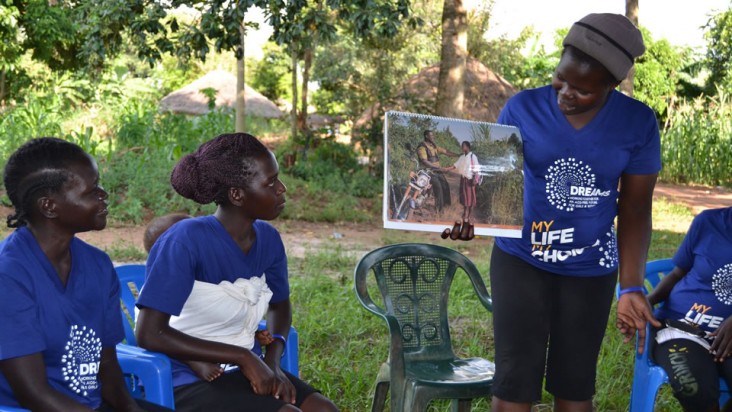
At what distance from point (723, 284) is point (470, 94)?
10584 millimetres

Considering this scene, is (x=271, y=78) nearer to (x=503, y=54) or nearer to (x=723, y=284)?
(x=503, y=54)

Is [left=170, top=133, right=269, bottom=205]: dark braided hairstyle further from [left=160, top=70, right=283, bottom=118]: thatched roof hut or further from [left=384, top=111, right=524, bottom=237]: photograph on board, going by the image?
[left=160, top=70, right=283, bottom=118]: thatched roof hut

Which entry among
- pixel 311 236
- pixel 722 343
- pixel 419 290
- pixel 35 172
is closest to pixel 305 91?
pixel 311 236

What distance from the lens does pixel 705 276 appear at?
3.06m

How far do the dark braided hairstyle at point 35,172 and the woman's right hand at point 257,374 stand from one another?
726 mm

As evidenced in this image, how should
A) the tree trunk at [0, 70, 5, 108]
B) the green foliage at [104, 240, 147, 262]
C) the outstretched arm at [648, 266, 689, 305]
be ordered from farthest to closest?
the tree trunk at [0, 70, 5, 108]
the green foliage at [104, 240, 147, 262]
the outstretched arm at [648, 266, 689, 305]

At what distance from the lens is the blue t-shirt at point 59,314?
193 centimetres

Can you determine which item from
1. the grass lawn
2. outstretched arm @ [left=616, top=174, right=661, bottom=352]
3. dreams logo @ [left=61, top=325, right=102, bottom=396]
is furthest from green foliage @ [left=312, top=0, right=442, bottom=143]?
dreams logo @ [left=61, top=325, right=102, bottom=396]

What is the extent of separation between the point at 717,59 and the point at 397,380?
20.9m

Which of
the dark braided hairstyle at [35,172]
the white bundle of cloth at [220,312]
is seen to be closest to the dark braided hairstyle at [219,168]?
the white bundle of cloth at [220,312]

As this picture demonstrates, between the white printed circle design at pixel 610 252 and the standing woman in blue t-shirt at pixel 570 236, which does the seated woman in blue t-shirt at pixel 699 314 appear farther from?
the white printed circle design at pixel 610 252

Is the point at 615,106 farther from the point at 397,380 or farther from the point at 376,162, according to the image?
the point at 376,162

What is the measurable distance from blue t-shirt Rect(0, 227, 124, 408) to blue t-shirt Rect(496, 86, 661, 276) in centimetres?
121

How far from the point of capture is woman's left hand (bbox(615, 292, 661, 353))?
250 cm
